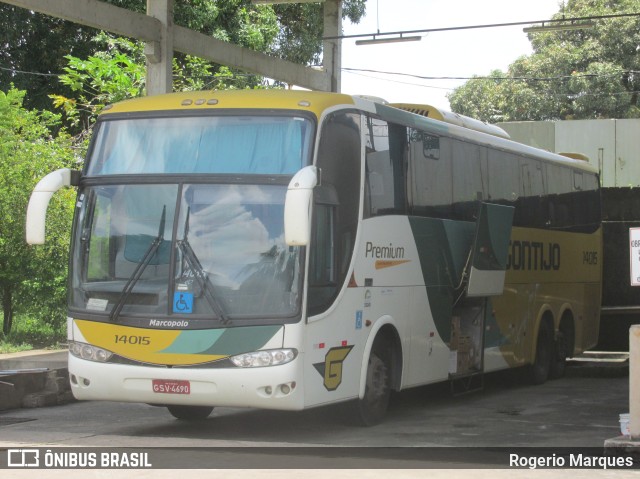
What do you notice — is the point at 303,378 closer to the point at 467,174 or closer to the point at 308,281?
the point at 308,281

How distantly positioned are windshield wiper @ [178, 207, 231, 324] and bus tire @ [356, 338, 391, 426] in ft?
7.01

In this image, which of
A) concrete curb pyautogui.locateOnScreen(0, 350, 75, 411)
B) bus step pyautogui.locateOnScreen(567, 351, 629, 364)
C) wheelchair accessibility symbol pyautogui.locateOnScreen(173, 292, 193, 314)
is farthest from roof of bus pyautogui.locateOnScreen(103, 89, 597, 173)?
bus step pyautogui.locateOnScreen(567, 351, 629, 364)

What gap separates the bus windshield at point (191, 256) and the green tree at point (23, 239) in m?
9.01

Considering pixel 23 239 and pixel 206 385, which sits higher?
pixel 23 239

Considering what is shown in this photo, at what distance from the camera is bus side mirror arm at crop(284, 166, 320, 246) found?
31.2 feet

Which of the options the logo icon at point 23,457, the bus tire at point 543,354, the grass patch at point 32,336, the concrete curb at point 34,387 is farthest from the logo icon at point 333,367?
the grass patch at point 32,336

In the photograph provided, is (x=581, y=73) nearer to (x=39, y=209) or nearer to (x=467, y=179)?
(x=467, y=179)

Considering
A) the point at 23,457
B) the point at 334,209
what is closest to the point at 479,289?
the point at 334,209

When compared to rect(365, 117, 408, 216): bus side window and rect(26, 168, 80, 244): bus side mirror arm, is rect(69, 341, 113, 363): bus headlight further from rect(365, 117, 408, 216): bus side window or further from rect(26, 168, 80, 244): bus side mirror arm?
rect(365, 117, 408, 216): bus side window

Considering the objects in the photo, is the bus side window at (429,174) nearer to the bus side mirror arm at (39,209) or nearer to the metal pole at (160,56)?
the bus side mirror arm at (39,209)

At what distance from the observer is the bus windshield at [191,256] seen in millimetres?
10297

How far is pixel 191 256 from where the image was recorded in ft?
34.1

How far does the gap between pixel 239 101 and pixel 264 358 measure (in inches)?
104

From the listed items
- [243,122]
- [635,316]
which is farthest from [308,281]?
[635,316]
